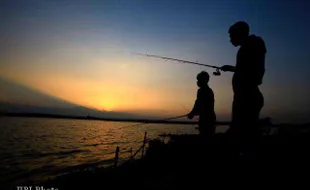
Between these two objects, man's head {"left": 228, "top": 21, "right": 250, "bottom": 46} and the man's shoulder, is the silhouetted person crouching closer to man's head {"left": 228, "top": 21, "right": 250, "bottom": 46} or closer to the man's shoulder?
man's head {"left": 228, "top": 21, "right": 250, "bottom": 46}

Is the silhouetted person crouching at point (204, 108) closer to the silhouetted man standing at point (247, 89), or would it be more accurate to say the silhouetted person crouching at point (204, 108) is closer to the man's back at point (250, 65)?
the silhouetted man standing at point (247, 89)

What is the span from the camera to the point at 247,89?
13.7ft

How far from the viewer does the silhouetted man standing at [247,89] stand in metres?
4.03

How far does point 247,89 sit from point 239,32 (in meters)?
1.26

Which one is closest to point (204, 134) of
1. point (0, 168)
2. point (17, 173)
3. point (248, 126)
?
point (248, 126)

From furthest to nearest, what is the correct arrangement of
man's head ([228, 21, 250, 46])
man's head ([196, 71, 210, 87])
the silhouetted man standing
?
man's head ([196, 71, 210, 87])
man's head ([228, 21, 250, 46])
the silhouetted man standing

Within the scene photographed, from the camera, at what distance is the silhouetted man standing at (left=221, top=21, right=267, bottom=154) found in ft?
13.2

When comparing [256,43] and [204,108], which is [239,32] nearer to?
[256,43]

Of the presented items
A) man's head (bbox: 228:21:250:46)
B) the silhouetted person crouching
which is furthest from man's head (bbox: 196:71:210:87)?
man's head (bbox: 228:21:250:46)

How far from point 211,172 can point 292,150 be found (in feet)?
6.19

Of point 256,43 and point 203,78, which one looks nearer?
point 256,43

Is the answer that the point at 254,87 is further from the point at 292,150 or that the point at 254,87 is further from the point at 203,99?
the point at 203,99

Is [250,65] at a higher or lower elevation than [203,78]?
lower

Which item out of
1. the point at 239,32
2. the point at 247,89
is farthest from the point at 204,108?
the point at 239,32
